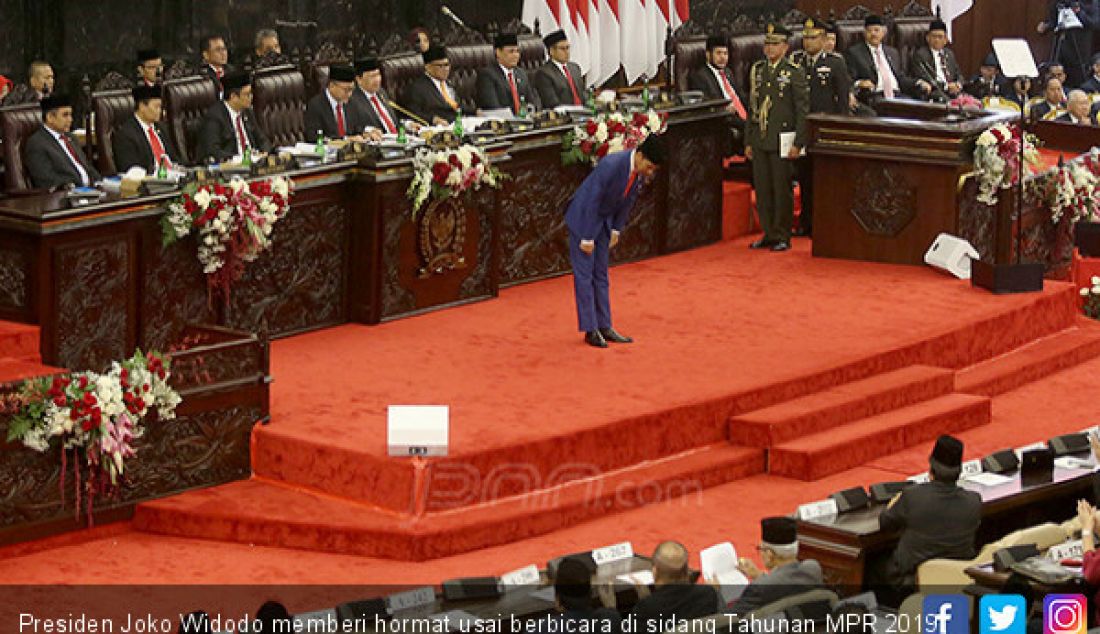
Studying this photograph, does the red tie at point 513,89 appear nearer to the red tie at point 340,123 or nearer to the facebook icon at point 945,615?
the red tie at point 340,123

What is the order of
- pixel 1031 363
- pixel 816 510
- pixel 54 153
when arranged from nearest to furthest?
pixel 816 510 → pixel 54 153 → pixel 1031 363

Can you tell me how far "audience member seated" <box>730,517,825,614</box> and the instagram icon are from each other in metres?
0.75

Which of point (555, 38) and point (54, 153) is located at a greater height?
point (555, 38)

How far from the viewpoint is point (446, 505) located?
9.55 m

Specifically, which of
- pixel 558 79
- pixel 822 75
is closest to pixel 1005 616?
pixel 822 75

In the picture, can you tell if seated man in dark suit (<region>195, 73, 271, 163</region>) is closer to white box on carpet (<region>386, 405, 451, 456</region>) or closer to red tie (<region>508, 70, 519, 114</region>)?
red tie (<region>508, 70, 519, 114</region>)

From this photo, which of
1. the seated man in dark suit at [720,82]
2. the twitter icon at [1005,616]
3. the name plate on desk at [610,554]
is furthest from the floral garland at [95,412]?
the seated man in dark suit at [720,82]

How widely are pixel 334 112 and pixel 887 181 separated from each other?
334cm

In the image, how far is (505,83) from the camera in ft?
47.2

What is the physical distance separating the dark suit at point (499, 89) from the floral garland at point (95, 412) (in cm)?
507

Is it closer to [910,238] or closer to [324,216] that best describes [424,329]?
[324,216]

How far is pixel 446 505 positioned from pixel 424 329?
7.65ft

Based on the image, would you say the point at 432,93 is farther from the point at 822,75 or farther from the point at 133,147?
the point at 822,75

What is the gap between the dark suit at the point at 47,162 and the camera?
11531 mm
